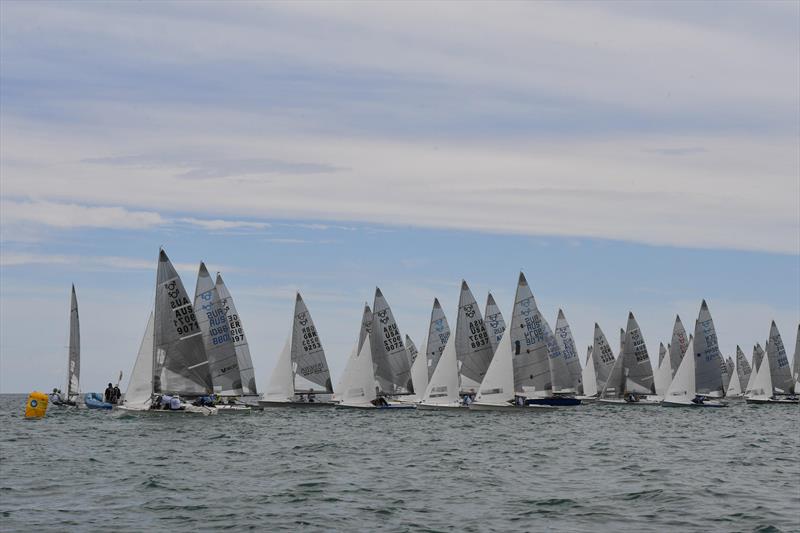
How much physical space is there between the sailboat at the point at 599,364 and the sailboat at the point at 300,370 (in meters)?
41.7

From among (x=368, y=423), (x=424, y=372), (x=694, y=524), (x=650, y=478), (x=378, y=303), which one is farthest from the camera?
(x=424, y=372)

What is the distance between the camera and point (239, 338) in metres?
77.6

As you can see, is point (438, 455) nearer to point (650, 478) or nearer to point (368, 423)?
point (650, 478)

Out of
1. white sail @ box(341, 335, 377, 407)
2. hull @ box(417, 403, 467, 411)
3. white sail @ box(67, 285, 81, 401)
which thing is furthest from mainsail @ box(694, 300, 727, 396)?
white sail @ box(67, 285, 81, 401)

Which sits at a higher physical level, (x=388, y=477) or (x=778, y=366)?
(x=778, y=366)

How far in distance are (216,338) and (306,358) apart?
10937 mm

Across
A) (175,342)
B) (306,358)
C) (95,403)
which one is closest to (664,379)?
(306,358)

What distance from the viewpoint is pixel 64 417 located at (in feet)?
214

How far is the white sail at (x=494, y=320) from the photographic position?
81.4 meters

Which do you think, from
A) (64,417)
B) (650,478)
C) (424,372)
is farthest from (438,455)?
(424,372)

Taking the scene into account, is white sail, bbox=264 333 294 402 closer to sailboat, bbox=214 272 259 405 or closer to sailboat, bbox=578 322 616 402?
sailboat, bbox=214 272 259 405

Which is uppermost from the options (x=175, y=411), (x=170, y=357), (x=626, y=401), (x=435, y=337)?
(x=435, y=337)

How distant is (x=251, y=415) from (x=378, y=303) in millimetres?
17627

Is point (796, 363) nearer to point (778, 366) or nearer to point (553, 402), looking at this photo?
point (778, 366)
